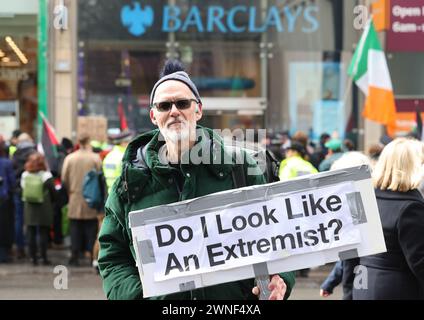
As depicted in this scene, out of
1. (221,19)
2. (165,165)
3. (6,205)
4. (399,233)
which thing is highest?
(221,19)

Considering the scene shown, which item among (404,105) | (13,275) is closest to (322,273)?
(13,275)

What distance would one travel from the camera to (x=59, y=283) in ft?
35.3

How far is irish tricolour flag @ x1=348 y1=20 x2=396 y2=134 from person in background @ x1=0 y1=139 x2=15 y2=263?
5.08 m

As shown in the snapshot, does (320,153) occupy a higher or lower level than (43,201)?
higher

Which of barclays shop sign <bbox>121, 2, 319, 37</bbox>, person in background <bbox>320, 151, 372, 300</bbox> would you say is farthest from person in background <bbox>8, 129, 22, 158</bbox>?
Answer: person in background <bbox>320, 151, 372, 300</bbox>

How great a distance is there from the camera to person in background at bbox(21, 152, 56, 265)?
1178 centimetres

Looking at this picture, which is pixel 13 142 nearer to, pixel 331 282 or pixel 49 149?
pixel 49 149

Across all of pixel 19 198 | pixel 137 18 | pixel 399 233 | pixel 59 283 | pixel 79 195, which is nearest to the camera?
pixel 399 233

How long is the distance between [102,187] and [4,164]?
5.03ft

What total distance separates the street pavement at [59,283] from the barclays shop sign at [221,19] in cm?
538

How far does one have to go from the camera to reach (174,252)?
10.7ft

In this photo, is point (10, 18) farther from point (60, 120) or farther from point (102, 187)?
point (102, 187)

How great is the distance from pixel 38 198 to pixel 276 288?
894 centimetres

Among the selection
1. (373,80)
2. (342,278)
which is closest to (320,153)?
(373,80)
